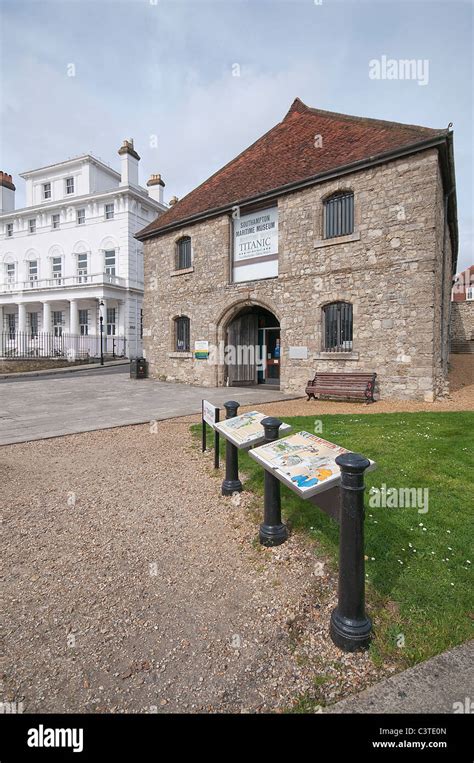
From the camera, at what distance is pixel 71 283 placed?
31922 mm

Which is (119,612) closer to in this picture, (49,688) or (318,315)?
(49,688)

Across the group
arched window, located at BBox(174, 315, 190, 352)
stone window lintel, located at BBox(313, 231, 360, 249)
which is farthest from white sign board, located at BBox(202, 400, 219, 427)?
arched window, located at BBox(174, 315, 190, 352)

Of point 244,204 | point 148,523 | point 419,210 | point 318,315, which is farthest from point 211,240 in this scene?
point 148,523

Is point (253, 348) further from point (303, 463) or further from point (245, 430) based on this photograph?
point (303, 463)

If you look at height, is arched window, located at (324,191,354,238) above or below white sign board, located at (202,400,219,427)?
above

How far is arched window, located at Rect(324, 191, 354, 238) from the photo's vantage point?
1258 centimetres

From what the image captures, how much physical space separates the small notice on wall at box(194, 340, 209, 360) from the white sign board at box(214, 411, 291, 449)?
12139 mm

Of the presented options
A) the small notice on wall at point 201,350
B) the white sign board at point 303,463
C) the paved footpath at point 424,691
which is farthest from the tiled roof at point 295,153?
the paved footpath at point 424,691

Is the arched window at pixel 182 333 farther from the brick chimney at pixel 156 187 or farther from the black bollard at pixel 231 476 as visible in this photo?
the brick chimney at pixel 156 187

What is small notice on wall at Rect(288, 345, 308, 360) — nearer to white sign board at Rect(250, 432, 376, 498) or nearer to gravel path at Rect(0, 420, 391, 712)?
gravel path at Rect(0, 420, 391, 712)

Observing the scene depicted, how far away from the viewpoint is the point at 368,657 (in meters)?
2.27

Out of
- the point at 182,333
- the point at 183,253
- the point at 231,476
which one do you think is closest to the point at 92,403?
the point at 182,333

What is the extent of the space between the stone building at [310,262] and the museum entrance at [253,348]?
7 cm

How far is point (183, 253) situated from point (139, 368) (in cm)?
603
